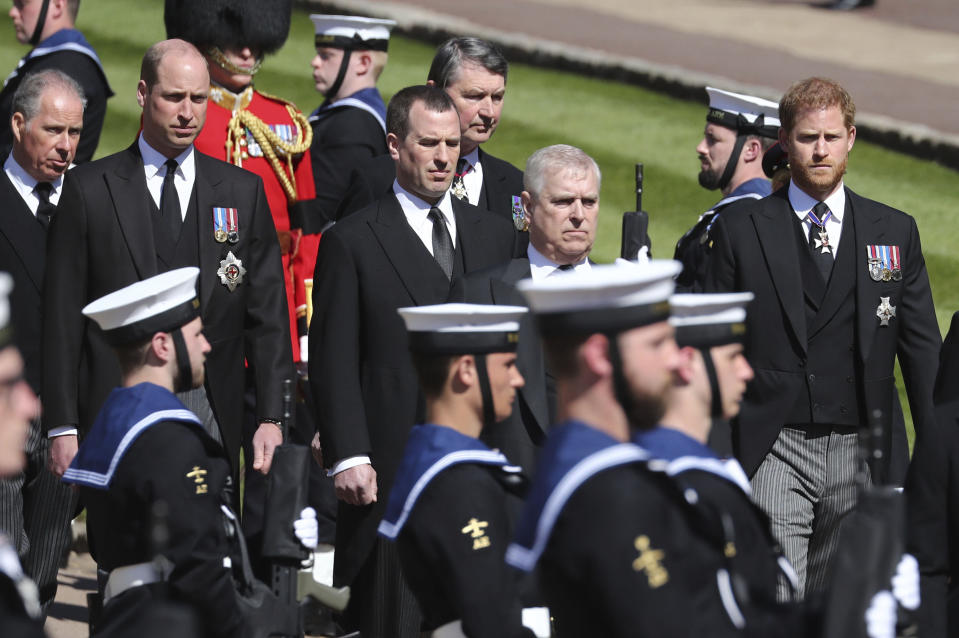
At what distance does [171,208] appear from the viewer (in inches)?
266

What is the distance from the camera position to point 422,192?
22.1ft

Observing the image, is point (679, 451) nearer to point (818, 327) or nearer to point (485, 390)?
point (485, 390)

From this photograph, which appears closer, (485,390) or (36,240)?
(485,390)

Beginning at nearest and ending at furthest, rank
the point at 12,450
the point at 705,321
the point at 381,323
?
1. the point at 12,450
2. the point at 705,321
3. the point at 381,323

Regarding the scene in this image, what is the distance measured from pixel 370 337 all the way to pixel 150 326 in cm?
149

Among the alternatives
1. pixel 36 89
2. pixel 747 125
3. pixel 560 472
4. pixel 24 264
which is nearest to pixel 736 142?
pixel 747 125

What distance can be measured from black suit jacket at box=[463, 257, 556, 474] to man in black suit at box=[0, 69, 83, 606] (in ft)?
6.52

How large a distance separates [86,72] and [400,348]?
3557mm

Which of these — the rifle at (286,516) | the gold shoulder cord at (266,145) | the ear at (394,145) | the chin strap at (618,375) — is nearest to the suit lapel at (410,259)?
the ear at (394,145)

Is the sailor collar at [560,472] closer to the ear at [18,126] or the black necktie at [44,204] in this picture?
the black necktie at [44,204]

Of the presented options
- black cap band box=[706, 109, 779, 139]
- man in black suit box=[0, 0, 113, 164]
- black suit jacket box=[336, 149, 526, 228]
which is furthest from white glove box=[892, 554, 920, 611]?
man in black suit box=[0, 0, 113, 164]

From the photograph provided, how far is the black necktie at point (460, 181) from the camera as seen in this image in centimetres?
776

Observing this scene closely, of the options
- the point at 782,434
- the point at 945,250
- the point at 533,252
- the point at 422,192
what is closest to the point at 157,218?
the point at 422,192

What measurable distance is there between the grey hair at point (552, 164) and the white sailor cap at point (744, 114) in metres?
2.16
